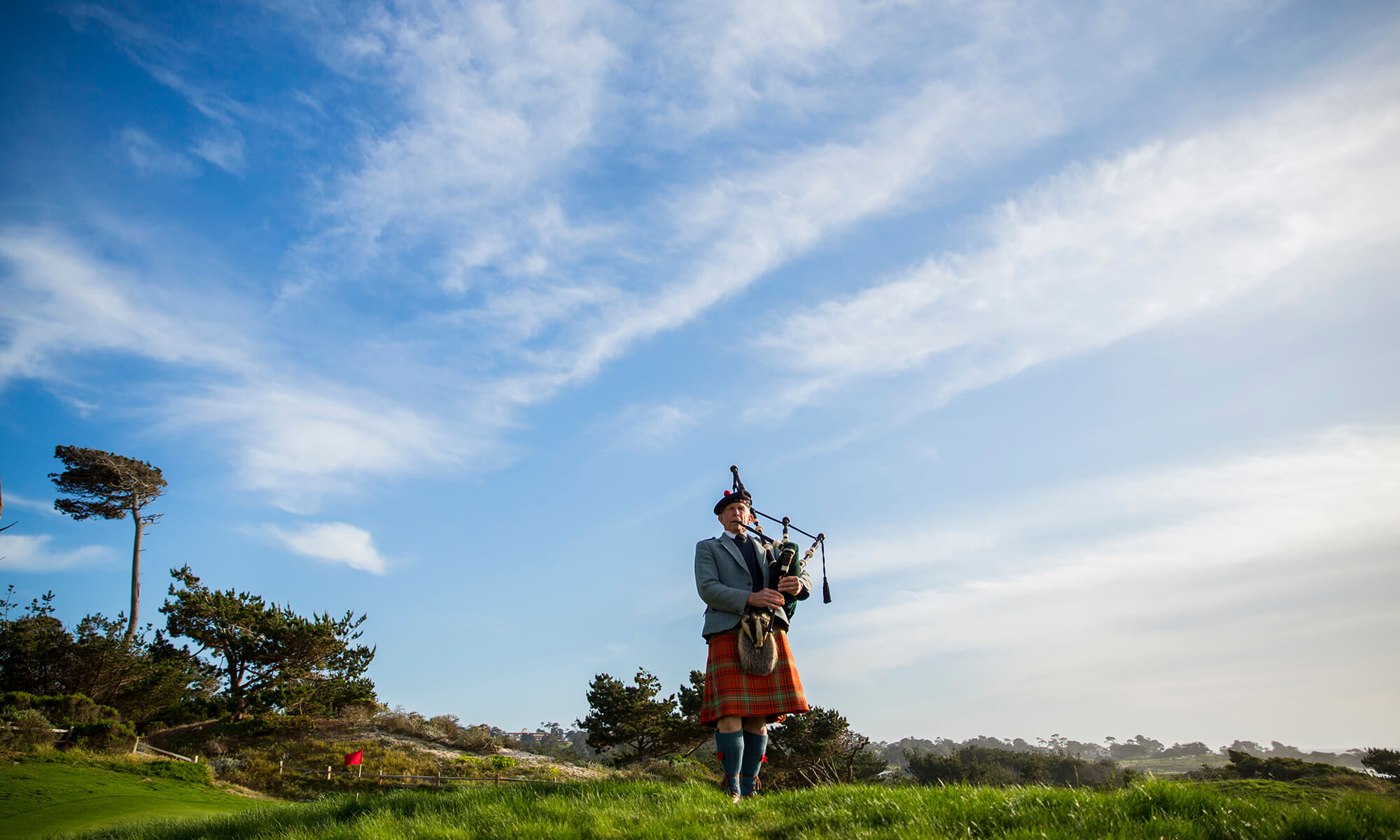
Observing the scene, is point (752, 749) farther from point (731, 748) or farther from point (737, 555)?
point (737, 555)

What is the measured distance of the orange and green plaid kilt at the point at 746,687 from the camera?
570cm

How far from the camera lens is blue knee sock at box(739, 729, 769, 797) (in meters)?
5.81

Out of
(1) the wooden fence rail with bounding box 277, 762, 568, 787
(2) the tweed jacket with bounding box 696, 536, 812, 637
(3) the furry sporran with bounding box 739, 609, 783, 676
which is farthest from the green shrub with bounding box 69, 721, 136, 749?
(3) the furry sporran with bounding box 739, 609, 783, 676

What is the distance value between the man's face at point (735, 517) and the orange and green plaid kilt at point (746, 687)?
1067 millimetres

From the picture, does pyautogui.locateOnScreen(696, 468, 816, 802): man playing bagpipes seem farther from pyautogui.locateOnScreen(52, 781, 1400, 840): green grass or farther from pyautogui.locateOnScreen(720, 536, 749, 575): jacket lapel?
pyautogui.locateOnScreen(52, 781, 1400, 840): green grass

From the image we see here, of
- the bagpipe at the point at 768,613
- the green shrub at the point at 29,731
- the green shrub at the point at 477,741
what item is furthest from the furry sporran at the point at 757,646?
the green shrub at the point at 477,741

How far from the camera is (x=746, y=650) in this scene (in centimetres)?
579

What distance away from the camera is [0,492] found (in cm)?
834

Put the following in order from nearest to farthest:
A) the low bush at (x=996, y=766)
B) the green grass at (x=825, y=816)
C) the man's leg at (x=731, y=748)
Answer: the green grass at (x=825, y=816), the man's leg at (x=731, y=748), the low bush at (x=996, y=766)

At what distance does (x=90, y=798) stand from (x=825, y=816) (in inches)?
369

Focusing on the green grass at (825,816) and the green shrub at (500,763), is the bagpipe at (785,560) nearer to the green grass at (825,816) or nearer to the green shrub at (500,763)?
the green grass at (825,816)

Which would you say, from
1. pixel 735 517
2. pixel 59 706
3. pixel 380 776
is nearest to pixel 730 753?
pixel 735 517

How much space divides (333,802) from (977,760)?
46058 mm

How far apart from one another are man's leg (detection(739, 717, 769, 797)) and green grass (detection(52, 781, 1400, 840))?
592mm
